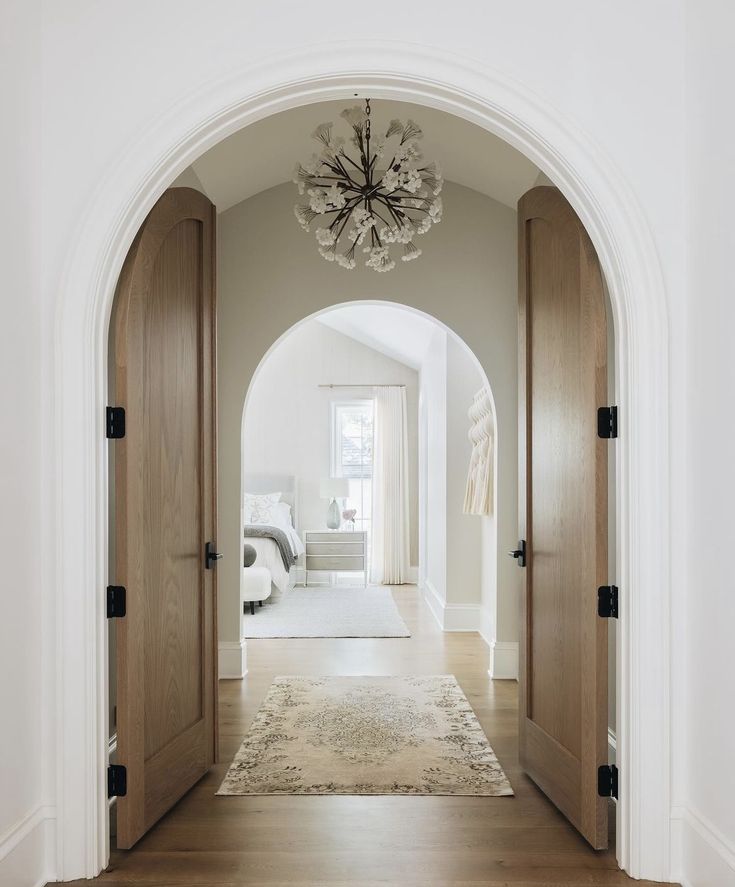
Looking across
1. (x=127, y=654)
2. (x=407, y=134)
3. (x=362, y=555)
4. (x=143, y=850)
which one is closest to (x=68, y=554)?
(x=127, y=654)

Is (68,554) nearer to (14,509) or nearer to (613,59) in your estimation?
(14,509)

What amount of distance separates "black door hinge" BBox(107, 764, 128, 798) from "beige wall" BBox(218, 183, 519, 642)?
90.4 inches

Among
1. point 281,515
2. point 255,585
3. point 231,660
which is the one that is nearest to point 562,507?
point 231,660

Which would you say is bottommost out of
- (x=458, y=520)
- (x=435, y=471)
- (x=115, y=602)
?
(x=458, y=520)

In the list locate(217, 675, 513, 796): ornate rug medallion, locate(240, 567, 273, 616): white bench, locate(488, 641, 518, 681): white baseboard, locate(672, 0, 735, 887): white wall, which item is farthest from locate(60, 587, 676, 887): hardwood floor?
locate(240, 567, 273, 616): white bench

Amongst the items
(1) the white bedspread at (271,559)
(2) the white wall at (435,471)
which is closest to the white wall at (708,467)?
(2) the white wall at (435,471)

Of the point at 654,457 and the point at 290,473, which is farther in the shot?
the point at 290,473

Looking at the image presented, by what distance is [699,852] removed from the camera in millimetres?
Answer: 2203

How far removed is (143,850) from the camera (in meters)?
2.55

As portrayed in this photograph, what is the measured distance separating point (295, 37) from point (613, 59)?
983mm

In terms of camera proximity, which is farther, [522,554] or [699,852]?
[522,554]

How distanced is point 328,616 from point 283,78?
5428 mm

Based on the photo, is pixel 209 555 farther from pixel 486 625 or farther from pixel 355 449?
pixel 355 449

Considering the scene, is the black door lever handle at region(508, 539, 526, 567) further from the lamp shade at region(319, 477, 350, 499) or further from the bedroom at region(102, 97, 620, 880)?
the lamp shade at region(319, 477, 350, 499)
